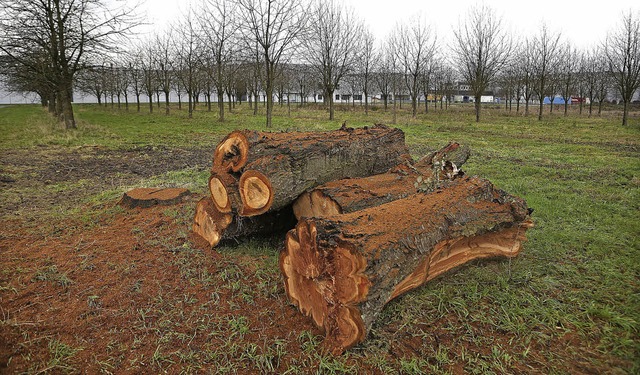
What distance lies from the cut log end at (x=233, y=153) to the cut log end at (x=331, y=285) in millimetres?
A: 1304

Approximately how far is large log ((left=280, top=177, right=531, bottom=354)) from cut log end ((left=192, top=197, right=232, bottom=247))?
1.28m

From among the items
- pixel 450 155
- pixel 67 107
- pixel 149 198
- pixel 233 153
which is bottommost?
pixel 149 198

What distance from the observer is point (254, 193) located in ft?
12.4

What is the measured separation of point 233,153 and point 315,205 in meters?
1.05

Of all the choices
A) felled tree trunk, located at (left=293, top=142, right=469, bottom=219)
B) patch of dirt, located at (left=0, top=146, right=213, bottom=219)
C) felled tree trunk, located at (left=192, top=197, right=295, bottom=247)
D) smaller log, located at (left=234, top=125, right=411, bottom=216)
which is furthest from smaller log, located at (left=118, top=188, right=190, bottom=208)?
felled tree trunk, located at (left=293, top=142, right=469, bottom=219)

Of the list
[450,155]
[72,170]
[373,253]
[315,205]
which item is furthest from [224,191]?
[72,170]

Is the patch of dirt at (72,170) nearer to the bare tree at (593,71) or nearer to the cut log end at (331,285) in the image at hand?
the cut log end at (331,285)

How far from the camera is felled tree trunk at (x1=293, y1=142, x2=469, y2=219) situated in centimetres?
374

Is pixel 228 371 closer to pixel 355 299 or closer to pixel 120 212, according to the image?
pixel 355 299

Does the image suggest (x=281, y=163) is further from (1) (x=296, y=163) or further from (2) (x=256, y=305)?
(2) (x=256, y=305)

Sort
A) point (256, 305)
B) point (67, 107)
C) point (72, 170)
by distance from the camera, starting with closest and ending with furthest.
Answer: point (256, 305) → point (72, 170) → point (67, 107)

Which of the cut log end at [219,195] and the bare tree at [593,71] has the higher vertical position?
the bare tree at [593,71]

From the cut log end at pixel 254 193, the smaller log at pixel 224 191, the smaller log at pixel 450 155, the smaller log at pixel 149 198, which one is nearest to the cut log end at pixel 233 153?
the smaller log at pixel 224 191

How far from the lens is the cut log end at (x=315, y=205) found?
3.75 m
